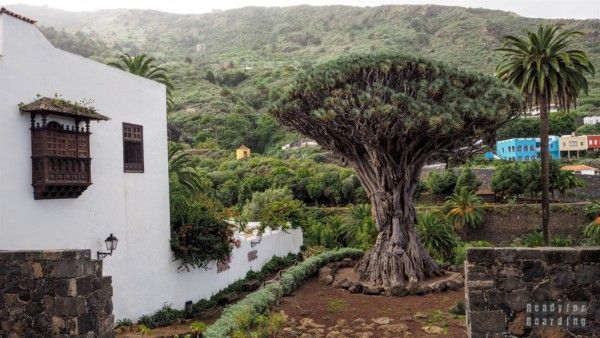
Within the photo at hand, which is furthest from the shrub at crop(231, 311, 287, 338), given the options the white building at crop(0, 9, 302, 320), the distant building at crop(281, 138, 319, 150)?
the distant building at crop(281, 138, 319, 150)

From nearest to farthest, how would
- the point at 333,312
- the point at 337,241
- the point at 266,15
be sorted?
the point at 333,312
the point at 337,241
the point at 266,15

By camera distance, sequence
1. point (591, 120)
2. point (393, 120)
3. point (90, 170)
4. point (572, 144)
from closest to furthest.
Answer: point (90, 170), point (393, 120), point (572, 144), point (591, 120)

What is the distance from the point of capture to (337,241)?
29953 millimetres

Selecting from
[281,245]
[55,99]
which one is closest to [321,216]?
[281,245]

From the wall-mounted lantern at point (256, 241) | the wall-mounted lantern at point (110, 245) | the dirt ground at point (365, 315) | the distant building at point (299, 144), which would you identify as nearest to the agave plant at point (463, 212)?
the wall-mounted lantern at point (256, 241)

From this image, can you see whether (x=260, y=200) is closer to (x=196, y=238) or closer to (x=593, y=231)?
(x=196, y=238)

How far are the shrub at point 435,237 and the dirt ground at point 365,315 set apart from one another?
831cm

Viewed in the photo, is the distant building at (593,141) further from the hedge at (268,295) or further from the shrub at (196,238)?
the shrub at (196,238)

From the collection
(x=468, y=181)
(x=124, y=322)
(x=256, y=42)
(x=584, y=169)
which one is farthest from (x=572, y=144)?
(x=256, y=42)

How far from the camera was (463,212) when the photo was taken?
1420 inches

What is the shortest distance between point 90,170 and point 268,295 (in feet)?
16.3

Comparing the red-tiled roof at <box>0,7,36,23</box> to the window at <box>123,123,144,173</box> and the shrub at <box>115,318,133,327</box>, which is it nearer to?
the window at <box>123,123,144,173</box>

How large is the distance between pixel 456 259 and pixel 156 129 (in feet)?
45.1

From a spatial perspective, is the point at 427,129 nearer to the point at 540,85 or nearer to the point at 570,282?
the point at 570,282
